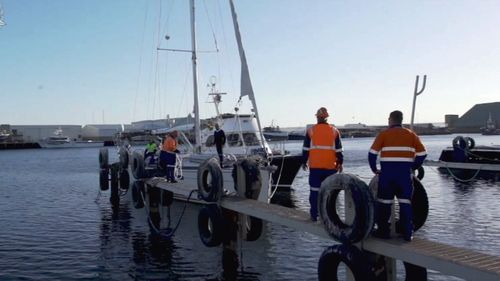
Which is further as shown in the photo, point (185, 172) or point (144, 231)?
point (185, 172)

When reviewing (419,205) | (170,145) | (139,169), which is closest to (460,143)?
(170,145)

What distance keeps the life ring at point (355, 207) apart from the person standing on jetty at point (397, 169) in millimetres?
292

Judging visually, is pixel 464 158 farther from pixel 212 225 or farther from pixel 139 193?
pixel 212 225

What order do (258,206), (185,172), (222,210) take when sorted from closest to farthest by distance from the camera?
(258,206)
(222,210)
(185,172)

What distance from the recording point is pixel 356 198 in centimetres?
761

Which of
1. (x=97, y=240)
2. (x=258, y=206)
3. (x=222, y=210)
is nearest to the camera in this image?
(x=258, y=206)

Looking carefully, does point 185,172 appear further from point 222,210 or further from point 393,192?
point 393,192

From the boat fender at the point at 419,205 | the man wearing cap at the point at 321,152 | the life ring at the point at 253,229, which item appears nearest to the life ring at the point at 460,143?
the life ring at the point at 253,229

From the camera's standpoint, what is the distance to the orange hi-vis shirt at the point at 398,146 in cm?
759

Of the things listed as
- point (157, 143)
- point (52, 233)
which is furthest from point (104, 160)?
point (52, 233)

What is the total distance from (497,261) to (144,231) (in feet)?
47.6

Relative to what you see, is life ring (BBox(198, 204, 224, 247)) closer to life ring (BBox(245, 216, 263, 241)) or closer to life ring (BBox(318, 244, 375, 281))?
life ring (BBox(245, 216, 263, 241))

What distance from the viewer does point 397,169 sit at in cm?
761

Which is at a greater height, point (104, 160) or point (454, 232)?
point (104, 160)
